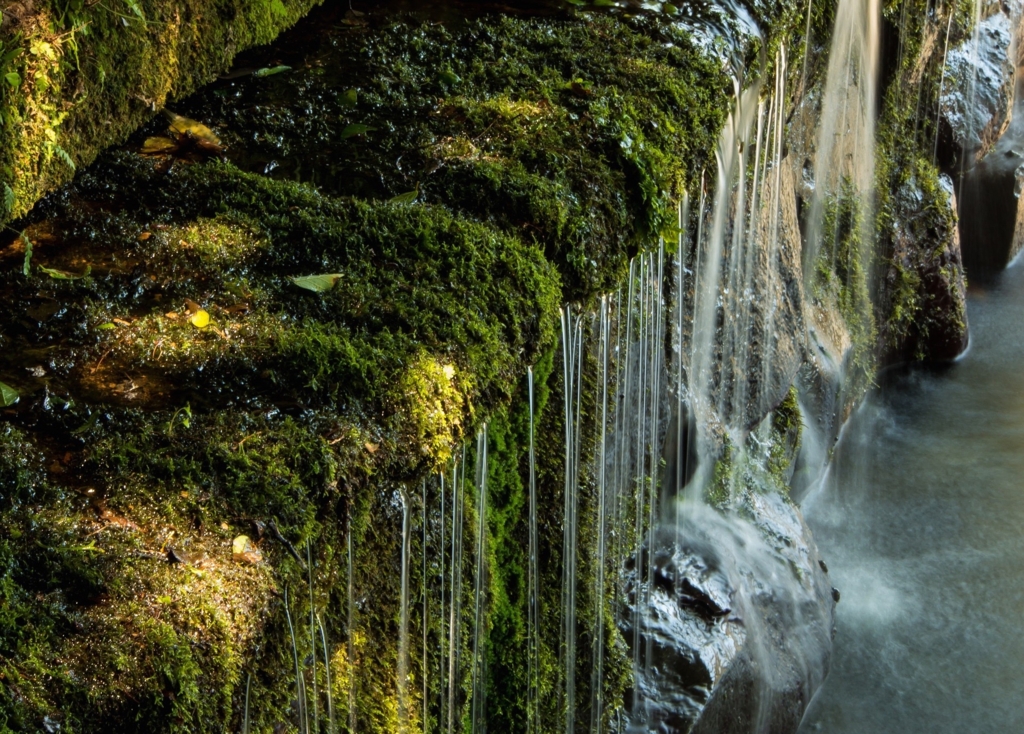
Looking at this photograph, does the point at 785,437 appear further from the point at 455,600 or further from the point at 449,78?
the point at 455,600

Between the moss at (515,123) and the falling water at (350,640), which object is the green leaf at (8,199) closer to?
the moss at (515,123)

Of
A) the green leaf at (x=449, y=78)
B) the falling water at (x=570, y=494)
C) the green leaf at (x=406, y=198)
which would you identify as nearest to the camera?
the green leaf at (x=406, y=198)

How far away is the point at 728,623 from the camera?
527 centimetres

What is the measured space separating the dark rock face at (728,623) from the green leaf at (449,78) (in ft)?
7.90

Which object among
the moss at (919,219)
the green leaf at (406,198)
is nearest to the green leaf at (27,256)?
the green leaf at (406,198)

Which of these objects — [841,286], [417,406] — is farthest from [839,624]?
[417,406]

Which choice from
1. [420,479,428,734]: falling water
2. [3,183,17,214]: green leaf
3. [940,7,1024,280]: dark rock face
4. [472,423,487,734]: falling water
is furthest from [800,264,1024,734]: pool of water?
[3,183,17,214]: green leaf

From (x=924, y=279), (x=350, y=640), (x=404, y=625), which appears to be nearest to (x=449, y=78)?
(x=404, y=625)

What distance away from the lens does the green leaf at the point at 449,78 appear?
4414 millimetres

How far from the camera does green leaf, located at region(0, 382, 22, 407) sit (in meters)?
2.72

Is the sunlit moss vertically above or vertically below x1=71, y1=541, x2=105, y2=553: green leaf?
above

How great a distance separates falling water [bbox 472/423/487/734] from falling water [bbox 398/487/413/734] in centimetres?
36

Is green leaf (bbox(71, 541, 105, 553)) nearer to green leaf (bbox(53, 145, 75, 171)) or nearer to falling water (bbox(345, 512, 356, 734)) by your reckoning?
falling water (bbox(345, 512, 356, 734))

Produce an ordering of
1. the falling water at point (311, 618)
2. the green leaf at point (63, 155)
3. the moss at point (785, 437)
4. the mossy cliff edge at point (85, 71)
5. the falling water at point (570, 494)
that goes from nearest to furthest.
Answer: the falling water at point (311, 618), the mossy cliff edge at point (85, 71), the green leaf at point (63, 155), the falling water at point (570, 494), the moss at point (785, 437)
